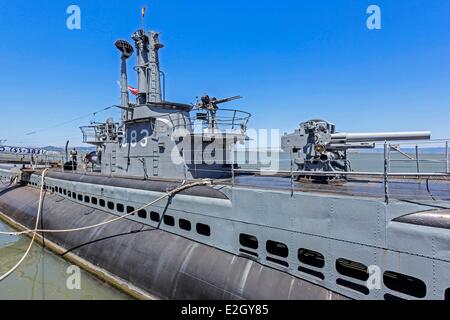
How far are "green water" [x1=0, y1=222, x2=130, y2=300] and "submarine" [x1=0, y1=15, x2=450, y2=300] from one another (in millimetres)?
469

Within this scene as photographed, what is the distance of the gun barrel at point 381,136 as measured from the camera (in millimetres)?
8266

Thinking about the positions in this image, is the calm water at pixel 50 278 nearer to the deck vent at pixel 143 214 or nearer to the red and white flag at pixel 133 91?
the deck vent at pixel 143 214

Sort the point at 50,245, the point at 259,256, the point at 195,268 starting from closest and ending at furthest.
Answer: the point at 259,256 < the point at 195,268 < the point at 50,245

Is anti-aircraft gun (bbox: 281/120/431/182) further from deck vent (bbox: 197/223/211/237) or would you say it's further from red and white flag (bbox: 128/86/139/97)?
red and white flag (bbox: 128/86/139/97)

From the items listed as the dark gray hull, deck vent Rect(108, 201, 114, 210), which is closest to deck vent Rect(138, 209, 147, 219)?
the dark gray hull

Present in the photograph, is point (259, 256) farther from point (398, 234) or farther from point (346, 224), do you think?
point (398, 234)

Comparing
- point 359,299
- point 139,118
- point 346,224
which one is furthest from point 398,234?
point 139,118

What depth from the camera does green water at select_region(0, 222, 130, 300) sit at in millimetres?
10016

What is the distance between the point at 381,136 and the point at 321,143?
1789 millimetres

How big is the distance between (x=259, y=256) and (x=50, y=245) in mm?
11522

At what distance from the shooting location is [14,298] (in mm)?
10203

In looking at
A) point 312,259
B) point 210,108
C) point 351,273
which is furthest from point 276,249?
point 210,108

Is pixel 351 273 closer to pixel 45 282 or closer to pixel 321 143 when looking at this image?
pixel 321 143
